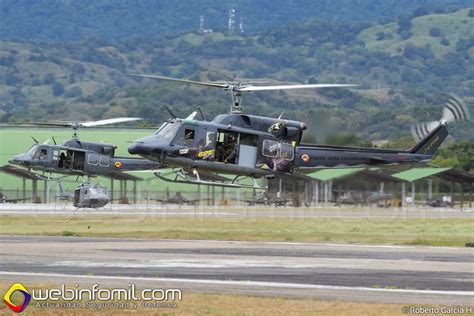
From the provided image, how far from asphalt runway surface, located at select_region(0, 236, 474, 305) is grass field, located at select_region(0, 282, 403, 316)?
43.1 inches

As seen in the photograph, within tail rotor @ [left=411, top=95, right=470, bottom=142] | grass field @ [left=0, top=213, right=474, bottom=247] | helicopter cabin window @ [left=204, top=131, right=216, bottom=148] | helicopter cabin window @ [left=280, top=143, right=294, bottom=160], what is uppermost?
tail rotor @ [left=411, top=95, right=470, bottom=142]

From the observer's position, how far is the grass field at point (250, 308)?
84.0ft

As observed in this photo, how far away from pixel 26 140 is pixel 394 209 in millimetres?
76767

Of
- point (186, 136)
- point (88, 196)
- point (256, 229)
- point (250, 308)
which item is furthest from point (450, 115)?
point (88, 196)

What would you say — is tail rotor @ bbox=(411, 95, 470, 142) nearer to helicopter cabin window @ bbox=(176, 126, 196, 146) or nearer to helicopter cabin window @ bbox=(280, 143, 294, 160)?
helicopter cabin window @ bbox=(280, 143, 294, 160)

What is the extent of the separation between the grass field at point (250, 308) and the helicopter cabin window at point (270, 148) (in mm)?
21598

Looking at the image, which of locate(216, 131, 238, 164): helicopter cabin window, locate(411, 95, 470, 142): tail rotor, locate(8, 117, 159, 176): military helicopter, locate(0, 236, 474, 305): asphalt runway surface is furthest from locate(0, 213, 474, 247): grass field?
locate(0, 236, 474, 305): asphalt runway surface

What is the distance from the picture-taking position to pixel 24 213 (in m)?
82.6

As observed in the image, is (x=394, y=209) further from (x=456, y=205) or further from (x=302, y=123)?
(x=456, y=205)

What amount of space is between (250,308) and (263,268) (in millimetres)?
8934

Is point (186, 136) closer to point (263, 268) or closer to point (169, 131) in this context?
point (169, 131)

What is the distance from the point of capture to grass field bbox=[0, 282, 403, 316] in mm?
25609

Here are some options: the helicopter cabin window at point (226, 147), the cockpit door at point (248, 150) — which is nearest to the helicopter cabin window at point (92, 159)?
the helicopter cabin window at point (226, 147)

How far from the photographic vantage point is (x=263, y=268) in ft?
115
